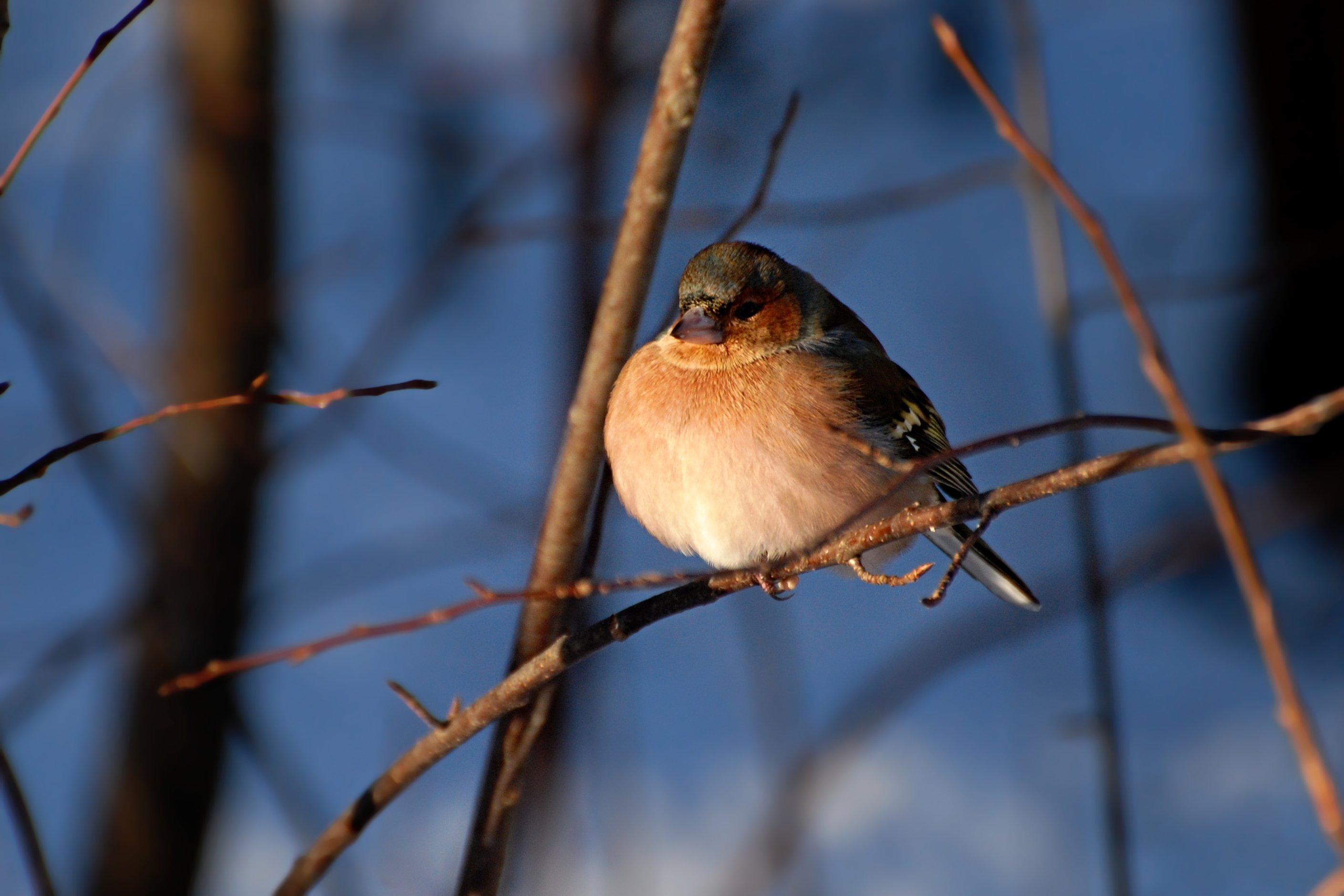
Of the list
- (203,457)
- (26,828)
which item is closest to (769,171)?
(26,828)

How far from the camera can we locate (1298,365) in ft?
16.0

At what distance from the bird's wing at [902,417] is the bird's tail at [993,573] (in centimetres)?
9

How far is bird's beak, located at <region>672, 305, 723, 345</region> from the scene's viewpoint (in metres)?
2.27

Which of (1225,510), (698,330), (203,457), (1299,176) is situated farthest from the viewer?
(1299,176)

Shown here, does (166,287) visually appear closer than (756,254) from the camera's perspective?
No

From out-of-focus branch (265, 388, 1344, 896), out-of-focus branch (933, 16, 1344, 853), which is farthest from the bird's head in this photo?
out-of-focus branch (933, 16, 1344, 853)

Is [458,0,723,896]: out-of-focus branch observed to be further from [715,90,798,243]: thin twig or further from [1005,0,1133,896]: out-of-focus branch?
[1005,0,1133,896]: out-of-focus branch

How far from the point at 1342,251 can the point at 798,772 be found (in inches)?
120

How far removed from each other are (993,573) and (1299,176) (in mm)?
3457

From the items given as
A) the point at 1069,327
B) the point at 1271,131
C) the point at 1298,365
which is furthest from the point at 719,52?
the point at 1069,327

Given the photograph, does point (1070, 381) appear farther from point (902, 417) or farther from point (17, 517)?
point (17, 517)

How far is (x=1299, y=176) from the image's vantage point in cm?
489

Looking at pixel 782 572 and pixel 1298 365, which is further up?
pixel 1298 365

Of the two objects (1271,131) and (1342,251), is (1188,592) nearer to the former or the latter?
(1342,251)
